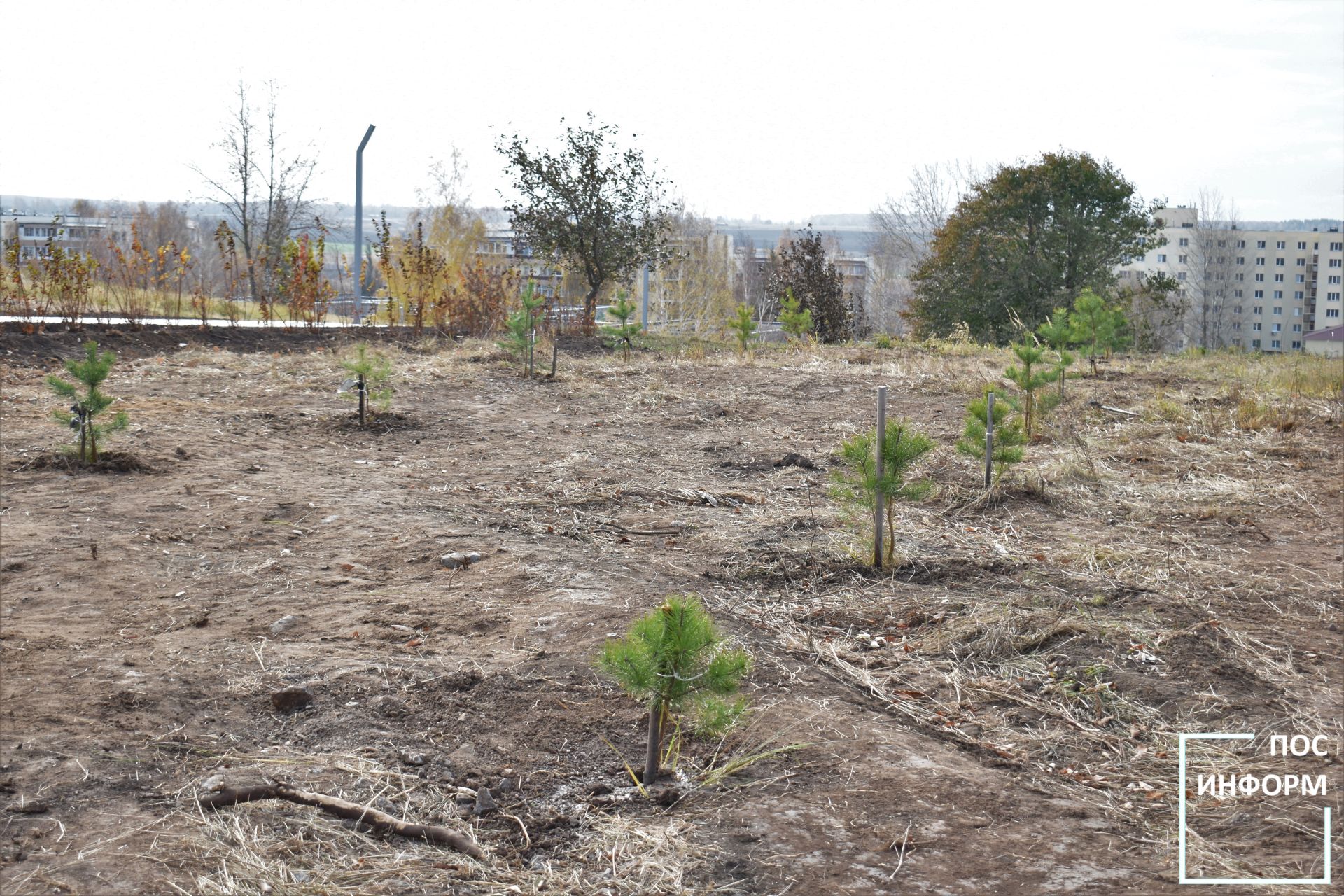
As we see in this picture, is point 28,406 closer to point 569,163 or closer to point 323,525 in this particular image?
point 323,525

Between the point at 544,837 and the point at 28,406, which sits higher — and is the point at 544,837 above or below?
below

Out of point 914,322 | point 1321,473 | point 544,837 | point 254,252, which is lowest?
point 544,837

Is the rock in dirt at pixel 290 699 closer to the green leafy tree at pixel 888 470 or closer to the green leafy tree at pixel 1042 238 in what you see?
the green leafy tree at pixel 888 470

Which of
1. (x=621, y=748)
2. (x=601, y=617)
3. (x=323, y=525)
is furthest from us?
(x=323, y=525)

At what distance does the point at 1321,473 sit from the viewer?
574cm

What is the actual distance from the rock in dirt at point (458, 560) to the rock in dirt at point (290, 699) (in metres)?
1.22

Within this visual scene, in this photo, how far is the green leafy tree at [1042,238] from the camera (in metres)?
20.1

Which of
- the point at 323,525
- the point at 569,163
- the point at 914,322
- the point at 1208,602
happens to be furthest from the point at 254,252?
the point at 1208,602

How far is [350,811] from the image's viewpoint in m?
2.06

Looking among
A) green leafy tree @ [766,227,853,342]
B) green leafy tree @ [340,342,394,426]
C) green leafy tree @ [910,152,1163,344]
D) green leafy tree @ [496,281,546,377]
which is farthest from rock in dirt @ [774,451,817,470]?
green leafy tree @ [910,152,1163,344]

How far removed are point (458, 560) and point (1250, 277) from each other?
1420cm

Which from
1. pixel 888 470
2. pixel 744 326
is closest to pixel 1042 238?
pixel 744 326

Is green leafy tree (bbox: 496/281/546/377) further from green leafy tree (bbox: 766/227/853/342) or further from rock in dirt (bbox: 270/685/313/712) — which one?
green leafy tree (bbox: 766/227/853/342)

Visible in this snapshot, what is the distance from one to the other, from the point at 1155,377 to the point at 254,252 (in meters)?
25.3
